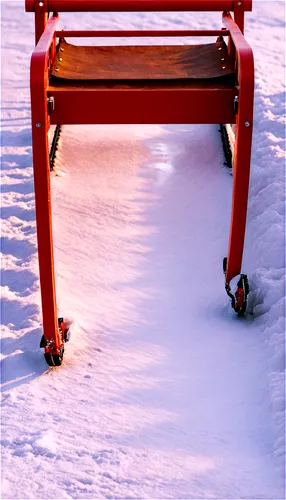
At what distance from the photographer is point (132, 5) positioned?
475 cm

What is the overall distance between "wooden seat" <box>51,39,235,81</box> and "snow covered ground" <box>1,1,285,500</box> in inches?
39.3

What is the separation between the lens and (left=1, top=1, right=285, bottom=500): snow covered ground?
3475 mm

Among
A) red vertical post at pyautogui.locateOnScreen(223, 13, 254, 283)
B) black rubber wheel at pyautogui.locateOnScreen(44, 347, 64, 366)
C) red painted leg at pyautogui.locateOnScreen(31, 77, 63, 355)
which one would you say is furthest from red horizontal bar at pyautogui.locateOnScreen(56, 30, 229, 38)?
black rubber wheel at pyautogui.locateOnScreen(44, 347, 64, 366)

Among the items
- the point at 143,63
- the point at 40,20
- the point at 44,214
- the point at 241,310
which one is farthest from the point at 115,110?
the point at 241,310

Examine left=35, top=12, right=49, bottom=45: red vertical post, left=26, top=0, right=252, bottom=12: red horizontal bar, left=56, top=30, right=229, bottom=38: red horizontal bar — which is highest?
left=26, top=0, right=252, bottom=12: red horizontal bar

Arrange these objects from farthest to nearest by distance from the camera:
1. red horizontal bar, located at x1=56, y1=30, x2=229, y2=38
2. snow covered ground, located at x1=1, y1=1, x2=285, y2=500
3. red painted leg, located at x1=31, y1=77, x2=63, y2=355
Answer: red horizontal bar, located at x1=56, y1=30, x2=229, y2=38
red painted leg, located at x1=31, y1=77, x2=63, y2=355
snow covered ground, located at x1=1, y1=1, x2=285, y2=500

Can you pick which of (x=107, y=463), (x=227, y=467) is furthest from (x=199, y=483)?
(x=107, y=463)

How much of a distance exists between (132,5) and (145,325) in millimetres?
1797

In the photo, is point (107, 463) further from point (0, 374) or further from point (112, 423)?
point (0, 374)

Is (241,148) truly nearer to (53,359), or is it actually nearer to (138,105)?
(138,105)

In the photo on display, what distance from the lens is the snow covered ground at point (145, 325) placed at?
3.47 meters

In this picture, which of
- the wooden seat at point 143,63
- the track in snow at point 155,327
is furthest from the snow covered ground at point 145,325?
the wooden seat at point 143,63

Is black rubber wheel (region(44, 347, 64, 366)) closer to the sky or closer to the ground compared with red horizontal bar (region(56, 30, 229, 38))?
closer to the ground

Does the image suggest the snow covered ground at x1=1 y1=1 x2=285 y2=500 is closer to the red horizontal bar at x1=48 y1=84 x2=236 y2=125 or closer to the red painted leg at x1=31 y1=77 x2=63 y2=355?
the red painted leg at x1=31 y1=77 x2=63 y2=355
